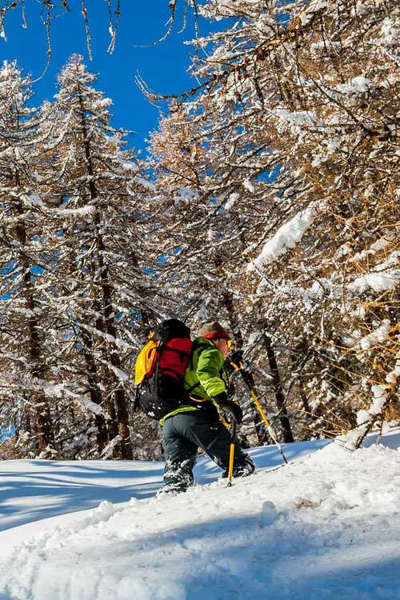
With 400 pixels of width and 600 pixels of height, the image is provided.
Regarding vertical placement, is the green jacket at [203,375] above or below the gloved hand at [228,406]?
above

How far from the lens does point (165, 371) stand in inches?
180

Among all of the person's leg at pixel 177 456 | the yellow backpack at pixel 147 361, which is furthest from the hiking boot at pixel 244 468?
the yellow backpack at pixel 147 361

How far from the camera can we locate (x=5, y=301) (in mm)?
12891

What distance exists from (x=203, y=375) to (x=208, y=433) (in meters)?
0.63

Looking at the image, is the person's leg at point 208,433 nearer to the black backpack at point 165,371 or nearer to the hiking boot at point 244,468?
the hiking boot at point 244,468

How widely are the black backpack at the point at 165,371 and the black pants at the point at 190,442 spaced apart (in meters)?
0.19

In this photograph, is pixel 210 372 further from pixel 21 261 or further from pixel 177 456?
pixel 21 261

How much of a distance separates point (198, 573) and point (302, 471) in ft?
6.02

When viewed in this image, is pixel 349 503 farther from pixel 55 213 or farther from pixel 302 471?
pixel 55 213

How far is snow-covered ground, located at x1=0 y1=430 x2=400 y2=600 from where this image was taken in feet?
6.65

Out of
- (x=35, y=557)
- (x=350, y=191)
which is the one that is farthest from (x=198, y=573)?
(x=350, y=191)

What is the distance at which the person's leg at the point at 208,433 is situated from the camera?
462 cm

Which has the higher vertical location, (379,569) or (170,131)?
(170,131)

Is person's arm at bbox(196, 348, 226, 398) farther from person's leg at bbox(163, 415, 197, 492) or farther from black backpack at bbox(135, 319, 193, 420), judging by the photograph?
person's leg at bbox(163, 415, 197, 492)
